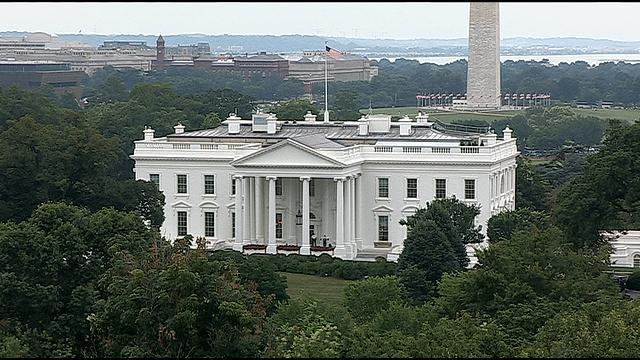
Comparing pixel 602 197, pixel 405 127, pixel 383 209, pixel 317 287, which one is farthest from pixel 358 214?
pixel 602 197

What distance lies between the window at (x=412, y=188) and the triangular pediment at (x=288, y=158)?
13.9 ft

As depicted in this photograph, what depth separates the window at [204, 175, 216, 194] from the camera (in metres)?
93.2

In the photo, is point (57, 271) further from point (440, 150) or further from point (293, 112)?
point (293, 112)

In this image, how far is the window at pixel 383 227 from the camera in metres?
90.8

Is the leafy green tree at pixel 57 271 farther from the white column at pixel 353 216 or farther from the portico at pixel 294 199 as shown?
the white column at pixel 353 216

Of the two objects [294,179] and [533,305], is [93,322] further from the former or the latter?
[294,179]

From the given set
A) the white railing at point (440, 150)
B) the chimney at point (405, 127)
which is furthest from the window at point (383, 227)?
the chimney at point (405, 127)

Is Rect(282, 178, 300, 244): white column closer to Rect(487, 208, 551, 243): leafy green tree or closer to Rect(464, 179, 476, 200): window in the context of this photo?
Rect(464, 179, 476, 200): window

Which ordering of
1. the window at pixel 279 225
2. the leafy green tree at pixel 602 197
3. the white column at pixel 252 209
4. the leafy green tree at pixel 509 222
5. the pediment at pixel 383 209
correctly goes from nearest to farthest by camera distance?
the leafy green tree at pixel 602 197
the leafy green tree at pixel 509 222
the pediment at pixel 383 209
the white column at pixel 252 209
the window at pixel 279 225

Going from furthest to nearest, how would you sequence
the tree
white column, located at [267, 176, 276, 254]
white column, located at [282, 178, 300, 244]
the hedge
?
white column, located at [282, 178, 300, 244]
white column, located at [267, 176, 276, 254]
the hedge
the tree

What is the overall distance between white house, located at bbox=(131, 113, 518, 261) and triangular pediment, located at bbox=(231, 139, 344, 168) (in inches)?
2.0

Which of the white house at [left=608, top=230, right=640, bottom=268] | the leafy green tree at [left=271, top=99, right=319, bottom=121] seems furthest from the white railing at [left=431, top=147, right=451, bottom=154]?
the leafy green tree at [left=271, top=99, right=319, bottom=121]

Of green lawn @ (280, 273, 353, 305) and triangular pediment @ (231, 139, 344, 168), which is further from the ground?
triangular pediment @ (231, 139, 344, 168)

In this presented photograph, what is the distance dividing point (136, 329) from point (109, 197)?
40.3m
